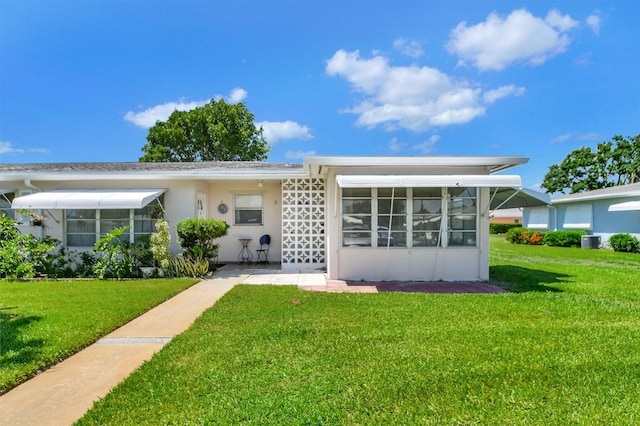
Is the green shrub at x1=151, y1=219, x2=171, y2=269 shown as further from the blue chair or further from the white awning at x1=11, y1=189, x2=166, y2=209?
the blue chair

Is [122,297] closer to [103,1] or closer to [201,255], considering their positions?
[201,255]

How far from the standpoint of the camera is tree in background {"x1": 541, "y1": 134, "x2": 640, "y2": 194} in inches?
1658

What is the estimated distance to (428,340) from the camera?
5.61m

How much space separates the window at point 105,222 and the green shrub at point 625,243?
85.3 feet

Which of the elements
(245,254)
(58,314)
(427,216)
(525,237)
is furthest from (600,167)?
(58,314)

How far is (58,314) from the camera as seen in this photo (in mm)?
7102

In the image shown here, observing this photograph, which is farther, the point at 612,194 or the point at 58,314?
the point at 612,194

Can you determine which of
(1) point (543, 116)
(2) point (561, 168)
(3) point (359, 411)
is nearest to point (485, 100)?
(1) point (543, 116)

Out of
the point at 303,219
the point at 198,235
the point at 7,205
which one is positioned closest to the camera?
the point at 198,235

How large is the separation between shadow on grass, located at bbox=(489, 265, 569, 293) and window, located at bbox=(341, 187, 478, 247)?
167cm

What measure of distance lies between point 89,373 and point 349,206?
26.0ft

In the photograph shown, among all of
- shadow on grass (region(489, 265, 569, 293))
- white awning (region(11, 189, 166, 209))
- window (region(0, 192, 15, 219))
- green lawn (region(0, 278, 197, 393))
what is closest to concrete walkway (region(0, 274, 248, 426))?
green lawn (region(0, 278, 197, 393))

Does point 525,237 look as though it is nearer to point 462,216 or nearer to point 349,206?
point 462,216

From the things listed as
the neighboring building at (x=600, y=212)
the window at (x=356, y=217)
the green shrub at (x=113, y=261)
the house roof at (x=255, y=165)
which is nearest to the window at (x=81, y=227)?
the house roof at (x=255, y=165)
